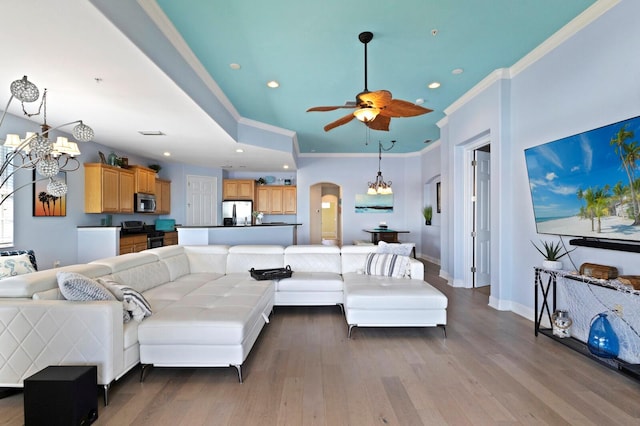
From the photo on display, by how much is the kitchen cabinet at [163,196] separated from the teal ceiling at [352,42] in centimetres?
380

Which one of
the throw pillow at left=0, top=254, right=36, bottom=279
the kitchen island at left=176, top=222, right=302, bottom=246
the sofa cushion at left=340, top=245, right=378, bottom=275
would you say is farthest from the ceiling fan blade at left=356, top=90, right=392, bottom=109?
the throw pillow at left=0, top=254, right=36, bottom=279

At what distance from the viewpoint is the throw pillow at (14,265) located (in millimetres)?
3100

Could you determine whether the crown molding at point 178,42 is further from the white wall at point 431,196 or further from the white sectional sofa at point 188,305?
the white wall at point 431,196

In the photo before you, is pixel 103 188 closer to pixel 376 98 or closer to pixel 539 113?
pixel 376 98

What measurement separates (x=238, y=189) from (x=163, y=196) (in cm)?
203

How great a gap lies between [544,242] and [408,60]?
99.1 inches

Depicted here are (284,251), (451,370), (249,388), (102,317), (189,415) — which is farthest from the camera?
(284,251)

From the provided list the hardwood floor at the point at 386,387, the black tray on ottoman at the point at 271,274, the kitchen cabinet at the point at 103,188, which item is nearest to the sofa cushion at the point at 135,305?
the hardwood floor at the point at 386,387

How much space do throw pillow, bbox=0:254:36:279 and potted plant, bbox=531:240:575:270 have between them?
5.47 metres

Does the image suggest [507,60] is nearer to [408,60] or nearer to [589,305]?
[408,60]

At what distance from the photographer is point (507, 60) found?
3.53 meters

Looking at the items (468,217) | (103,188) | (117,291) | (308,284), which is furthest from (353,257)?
(103,188)

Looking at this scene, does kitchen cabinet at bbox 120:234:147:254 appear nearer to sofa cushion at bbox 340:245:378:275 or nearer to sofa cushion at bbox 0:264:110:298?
sofa cushion at bbox 0:264:110:298

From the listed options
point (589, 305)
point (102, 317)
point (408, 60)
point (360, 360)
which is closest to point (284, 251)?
point (360, 360)
